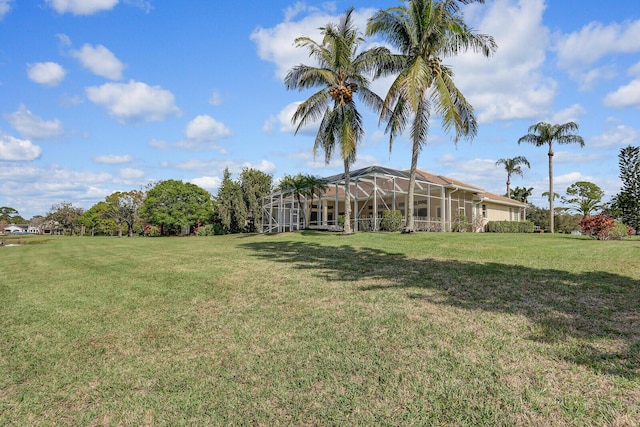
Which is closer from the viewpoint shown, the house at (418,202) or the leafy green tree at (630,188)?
the leafy green tree at (630,188)

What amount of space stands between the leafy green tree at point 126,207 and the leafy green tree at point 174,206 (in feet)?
18.0

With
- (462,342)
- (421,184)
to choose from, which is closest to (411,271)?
(462,342)

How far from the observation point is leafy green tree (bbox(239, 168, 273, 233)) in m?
36.4

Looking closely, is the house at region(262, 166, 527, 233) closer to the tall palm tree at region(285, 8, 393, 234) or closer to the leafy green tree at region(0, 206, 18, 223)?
the tall palm tree at region(285, 8, 393, 234)

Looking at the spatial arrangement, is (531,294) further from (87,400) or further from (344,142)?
(344,142)

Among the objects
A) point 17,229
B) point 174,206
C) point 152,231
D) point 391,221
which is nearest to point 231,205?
point 174,206

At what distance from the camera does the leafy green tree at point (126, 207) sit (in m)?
46.3

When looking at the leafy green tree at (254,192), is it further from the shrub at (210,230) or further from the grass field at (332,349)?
the grass field at (332,349)

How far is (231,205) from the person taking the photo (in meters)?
37.0

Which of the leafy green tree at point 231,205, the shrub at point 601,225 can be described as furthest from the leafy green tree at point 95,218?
the shrub at point 601,225

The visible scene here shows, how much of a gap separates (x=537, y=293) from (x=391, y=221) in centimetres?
1561

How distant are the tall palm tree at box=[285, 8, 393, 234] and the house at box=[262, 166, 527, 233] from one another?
14.3 ft

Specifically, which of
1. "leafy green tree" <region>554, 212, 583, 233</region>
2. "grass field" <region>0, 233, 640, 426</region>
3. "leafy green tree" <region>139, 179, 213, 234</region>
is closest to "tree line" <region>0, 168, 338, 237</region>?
"leafy green tree" <region>139, 179, 213, 234</region>

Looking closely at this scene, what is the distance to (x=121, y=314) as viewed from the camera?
6137 mm
